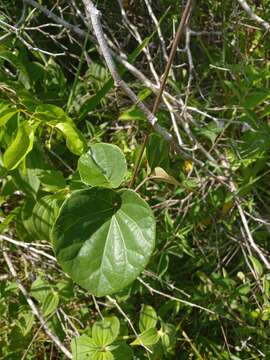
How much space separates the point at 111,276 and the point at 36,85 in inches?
31.4

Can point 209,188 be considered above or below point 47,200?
below

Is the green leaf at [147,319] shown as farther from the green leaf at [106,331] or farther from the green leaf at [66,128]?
the green leaf at [66,128]

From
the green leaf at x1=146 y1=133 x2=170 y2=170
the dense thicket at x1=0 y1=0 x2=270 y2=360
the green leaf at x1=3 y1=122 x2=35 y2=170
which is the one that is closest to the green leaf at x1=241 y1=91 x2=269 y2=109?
the dense thicket at x1=0 y1=0 x2=270 y2=360

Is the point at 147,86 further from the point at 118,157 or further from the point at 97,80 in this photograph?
the point at 118,157

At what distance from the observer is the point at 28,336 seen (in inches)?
54.8

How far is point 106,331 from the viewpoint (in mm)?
1214

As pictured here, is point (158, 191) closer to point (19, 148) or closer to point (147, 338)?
point (147, 338)

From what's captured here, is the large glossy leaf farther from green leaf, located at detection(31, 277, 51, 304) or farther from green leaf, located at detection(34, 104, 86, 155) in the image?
green leaf, located at detection(31, 277, 51, 304)

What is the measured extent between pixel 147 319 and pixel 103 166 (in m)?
0.50

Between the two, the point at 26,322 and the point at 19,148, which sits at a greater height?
the point at 19,148

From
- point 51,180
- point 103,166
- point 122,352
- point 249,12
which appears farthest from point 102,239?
point 249,12

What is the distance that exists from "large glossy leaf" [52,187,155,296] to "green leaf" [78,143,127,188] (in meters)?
0.02

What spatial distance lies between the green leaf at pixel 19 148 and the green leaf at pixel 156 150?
0.72 ft

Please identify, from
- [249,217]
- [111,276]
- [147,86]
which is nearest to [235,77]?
[147,86]
